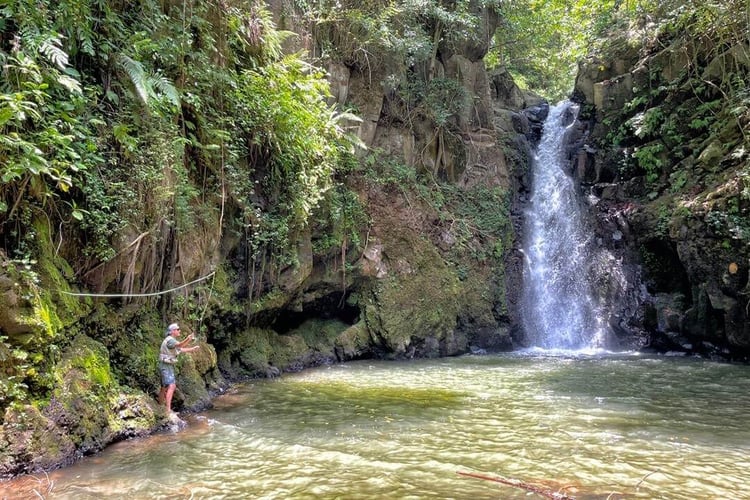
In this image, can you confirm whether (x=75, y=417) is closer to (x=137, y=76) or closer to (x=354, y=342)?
(x=137, y=76)

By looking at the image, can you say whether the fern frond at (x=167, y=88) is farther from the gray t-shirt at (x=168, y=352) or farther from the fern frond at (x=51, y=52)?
the gray t-shirt at (x=168, y=352)

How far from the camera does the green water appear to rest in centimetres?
462

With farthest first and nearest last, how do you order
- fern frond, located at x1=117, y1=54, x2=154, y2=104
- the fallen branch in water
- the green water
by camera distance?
fern frond, located at x1=117, y1=54, x2=154, y2=104 < the green water < the fallen branch in water

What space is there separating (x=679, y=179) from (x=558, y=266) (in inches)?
171

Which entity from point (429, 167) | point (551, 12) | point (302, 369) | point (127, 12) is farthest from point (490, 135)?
point (127, 12)

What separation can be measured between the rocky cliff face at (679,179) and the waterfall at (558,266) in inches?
34.2

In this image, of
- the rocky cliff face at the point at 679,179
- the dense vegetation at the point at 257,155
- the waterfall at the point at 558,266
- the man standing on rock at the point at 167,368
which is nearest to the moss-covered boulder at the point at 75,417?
the dense vegetation at the point at 257,155

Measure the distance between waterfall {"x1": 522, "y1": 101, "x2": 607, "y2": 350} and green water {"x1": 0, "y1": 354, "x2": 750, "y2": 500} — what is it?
17.9 feet

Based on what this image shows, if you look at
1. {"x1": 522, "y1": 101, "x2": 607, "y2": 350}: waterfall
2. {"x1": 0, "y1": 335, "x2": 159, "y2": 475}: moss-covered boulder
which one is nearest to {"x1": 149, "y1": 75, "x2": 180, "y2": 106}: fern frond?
{"x1": 0, "y1": 335, "x2": 159, "y2": 475}: moss-covered boulder

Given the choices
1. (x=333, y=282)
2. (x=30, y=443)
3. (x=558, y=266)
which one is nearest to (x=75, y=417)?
(x=30, y=443)

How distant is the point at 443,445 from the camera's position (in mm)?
5812

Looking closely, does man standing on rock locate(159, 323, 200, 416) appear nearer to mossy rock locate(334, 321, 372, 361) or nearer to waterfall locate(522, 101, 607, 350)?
mossy rock locate(334, 321, 372, 361)

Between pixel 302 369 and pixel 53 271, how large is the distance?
690 centimetres

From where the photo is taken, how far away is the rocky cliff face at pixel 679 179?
11914mm
